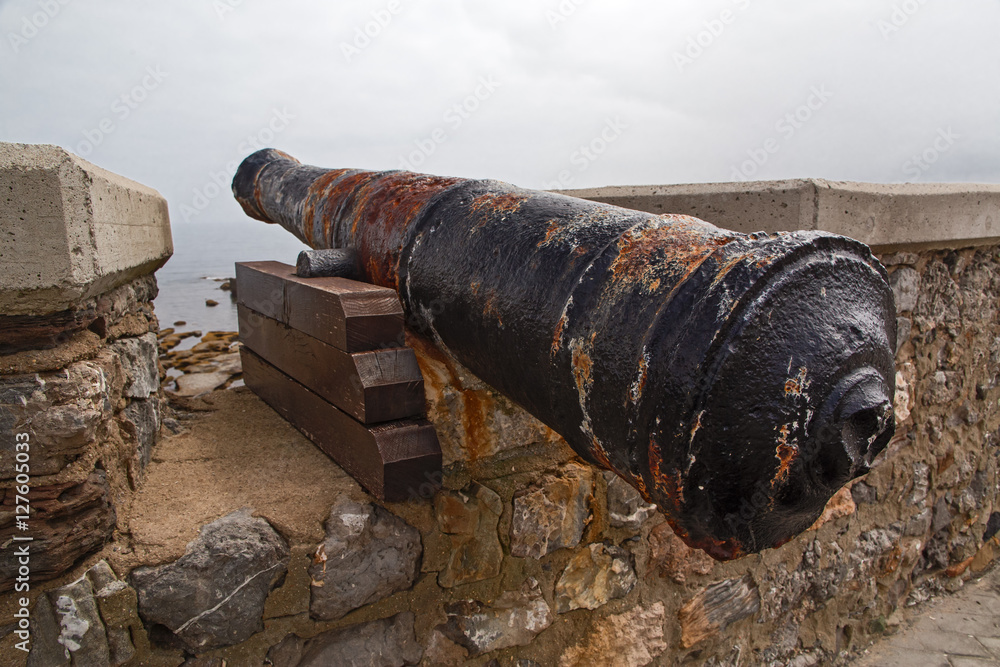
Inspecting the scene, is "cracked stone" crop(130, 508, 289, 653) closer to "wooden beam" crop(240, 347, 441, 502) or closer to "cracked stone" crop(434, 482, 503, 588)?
"wooden beam" crop(240, 347, 441, 502)

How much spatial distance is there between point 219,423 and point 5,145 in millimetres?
1388

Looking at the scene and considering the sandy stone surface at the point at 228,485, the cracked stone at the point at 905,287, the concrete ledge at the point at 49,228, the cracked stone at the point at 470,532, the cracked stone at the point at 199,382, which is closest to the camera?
the concrete ledge at the point at 49,228

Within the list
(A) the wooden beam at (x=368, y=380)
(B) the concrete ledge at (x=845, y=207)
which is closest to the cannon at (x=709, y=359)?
(A) the wooden beam at (x=368, y=380)

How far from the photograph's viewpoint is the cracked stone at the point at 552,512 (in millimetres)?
2219

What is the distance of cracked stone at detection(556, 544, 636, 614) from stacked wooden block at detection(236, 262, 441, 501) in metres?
0.66

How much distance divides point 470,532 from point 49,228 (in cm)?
146

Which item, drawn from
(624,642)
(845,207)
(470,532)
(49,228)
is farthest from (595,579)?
(49,228)

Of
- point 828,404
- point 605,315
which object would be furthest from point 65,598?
point 828,404

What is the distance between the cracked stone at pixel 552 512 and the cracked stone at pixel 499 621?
0.14 meters

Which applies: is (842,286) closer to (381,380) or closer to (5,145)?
(381,380)

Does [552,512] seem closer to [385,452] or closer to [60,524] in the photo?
[385,452]

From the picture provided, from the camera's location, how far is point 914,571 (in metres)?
3.65

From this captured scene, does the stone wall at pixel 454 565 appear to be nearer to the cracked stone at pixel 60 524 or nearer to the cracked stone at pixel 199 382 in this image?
the cracked stone at pixel 60 524

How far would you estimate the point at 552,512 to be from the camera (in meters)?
2.27
